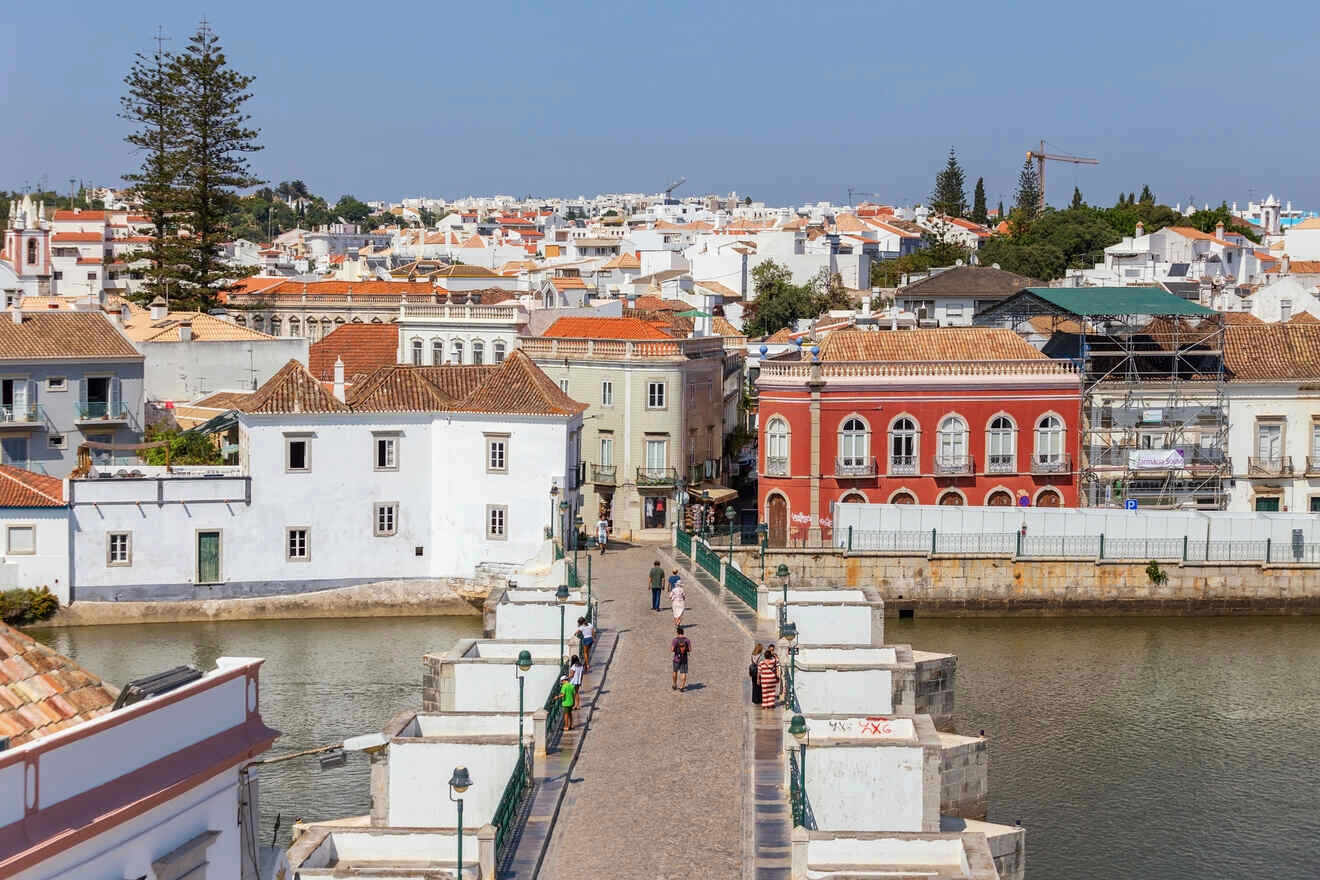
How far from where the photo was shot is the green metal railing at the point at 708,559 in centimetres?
3828

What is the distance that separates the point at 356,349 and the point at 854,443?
61.5 ft

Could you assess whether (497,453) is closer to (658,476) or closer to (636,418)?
(658,476)

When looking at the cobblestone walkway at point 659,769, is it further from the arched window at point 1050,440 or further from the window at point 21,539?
the arched window at point 1050,440

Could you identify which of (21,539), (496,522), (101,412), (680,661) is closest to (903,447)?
(496,522)

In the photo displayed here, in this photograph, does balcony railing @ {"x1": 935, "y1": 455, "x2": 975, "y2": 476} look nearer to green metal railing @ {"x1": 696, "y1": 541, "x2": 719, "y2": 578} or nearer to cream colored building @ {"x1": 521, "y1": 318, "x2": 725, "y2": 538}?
cream colored building @ {"x1": 521, "y1": 318, "x2": 725, "y2": 538}

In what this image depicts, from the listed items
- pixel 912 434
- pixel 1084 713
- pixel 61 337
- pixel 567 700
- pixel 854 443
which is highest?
pixel 61 337

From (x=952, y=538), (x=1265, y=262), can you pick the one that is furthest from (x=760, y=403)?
(x=1265, y=262)

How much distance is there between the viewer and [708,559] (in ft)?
129

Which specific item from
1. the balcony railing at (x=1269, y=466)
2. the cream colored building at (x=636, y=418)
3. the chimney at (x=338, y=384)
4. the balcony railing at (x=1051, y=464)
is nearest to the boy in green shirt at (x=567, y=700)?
the chimney at (x=338, y=384)

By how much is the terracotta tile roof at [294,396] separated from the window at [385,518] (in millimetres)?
2248

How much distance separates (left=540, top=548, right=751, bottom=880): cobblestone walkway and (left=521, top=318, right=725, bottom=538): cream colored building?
1384 centimetres

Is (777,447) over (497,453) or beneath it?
over

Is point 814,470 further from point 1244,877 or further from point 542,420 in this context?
point 1244,877

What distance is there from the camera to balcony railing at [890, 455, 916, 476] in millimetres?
45969
